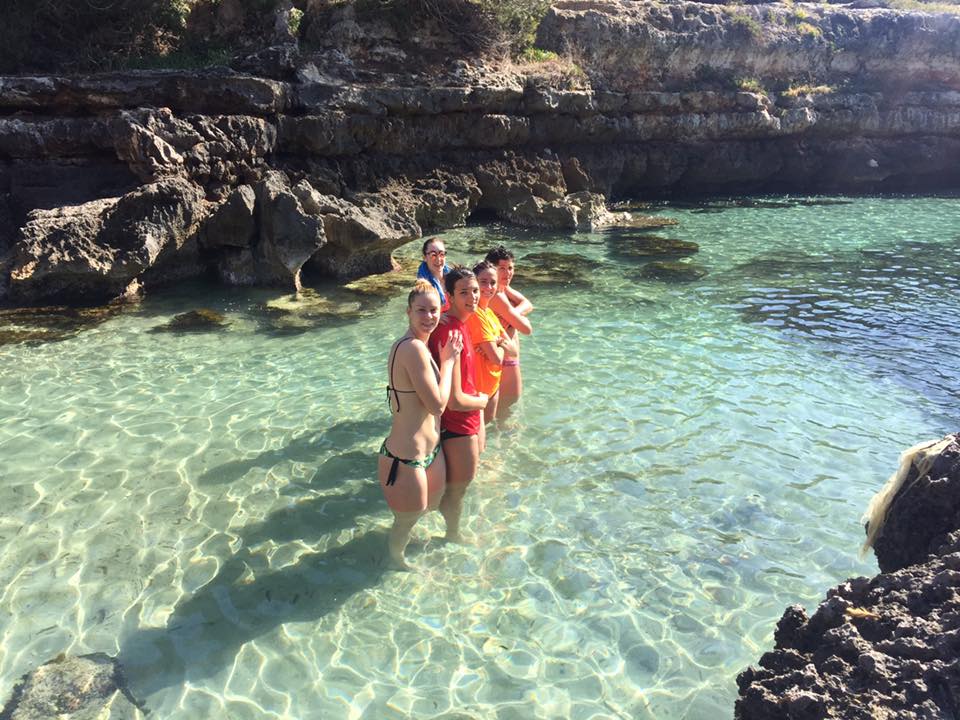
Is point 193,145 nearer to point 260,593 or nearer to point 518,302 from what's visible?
point 518,302

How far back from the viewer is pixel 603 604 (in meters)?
4.23

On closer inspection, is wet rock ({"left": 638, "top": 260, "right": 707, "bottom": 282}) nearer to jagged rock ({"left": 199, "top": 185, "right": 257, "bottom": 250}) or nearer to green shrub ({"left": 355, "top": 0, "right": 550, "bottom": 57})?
jagged rock ({"left": 199, "top": 185, "right": 257, "bottom": 250})

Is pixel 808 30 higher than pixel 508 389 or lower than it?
higher

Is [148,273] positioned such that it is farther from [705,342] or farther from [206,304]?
[705,342]

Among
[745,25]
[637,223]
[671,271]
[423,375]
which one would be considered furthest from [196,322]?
[745,25]

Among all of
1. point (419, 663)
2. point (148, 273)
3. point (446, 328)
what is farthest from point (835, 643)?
point (148, 273)

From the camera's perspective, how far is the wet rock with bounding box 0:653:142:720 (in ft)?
11.4

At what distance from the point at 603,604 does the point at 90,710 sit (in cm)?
291

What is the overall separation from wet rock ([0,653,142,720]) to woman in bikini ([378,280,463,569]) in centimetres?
175

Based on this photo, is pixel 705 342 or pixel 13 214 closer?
pixel 705 342

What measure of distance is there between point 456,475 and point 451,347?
0.95 m

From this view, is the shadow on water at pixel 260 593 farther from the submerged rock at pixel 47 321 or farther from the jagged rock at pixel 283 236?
the jagged rock at pixel 283 236

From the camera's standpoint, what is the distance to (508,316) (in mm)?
6133

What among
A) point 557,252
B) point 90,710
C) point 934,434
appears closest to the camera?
point 90,710
